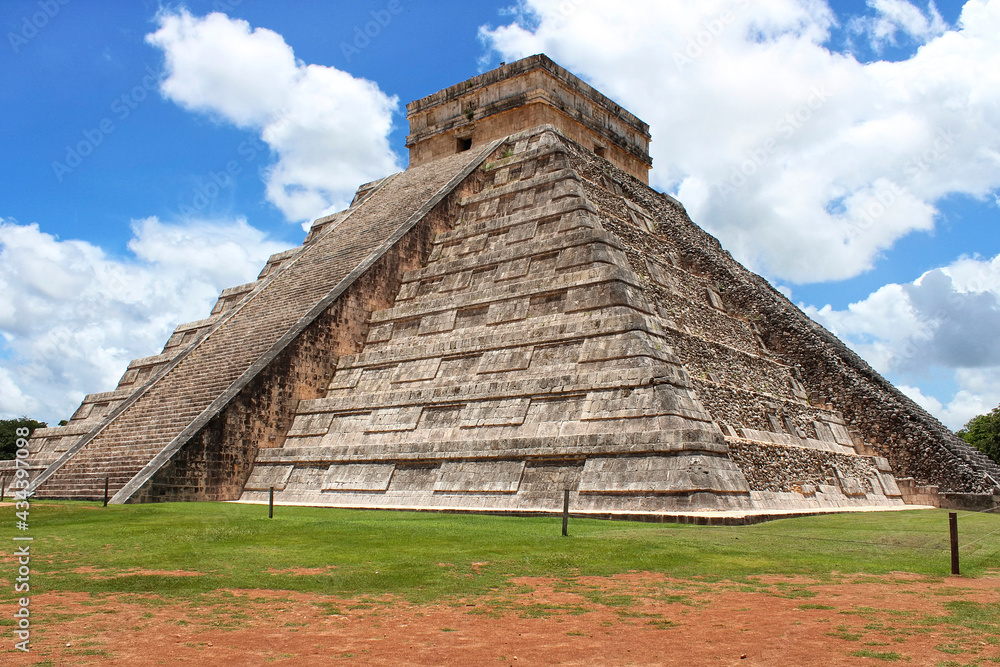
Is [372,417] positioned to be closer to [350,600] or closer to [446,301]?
[446,301]

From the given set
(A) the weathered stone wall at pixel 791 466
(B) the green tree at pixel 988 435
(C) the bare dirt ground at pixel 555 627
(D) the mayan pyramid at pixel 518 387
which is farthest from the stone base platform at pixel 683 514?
(B) the green tree at pixel 988 435

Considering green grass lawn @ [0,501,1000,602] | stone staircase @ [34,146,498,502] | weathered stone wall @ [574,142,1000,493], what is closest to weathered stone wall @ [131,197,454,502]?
stone staircase @ [34,146,498,502]

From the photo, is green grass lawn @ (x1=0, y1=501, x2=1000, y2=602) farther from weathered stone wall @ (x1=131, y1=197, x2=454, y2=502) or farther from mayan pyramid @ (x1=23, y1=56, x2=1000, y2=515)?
weathered stone wall @ (x1=131, y1=197, x2=454, y2=502)

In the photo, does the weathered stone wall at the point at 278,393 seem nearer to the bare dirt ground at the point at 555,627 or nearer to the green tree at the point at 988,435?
the bare dirt ground at the point at 555,627

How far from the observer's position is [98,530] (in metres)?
8.48

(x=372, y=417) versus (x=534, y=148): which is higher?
(x=534, y=148)

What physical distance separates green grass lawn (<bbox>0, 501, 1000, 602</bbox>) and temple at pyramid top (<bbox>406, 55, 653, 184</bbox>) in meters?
12.7

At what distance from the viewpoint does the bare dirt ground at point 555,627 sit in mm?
3869

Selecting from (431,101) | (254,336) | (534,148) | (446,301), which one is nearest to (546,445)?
(446,301)

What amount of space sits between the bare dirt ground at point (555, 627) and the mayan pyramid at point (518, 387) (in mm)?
3817

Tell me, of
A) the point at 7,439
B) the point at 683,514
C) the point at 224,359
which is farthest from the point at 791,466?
the point at 7,439

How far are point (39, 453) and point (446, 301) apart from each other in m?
9.62

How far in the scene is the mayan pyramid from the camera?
10352 millimetres

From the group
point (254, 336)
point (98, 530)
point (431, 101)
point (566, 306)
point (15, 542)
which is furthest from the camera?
point (431, 101)
